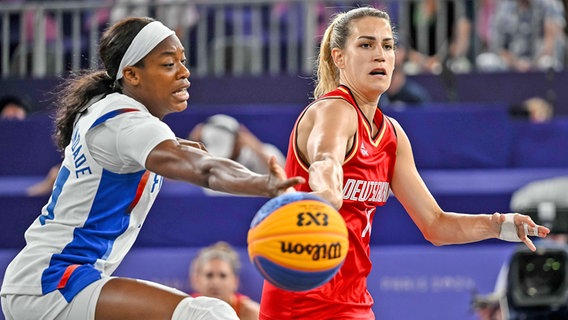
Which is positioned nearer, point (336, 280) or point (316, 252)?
point (316, 252)

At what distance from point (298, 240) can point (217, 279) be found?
11.6 ft

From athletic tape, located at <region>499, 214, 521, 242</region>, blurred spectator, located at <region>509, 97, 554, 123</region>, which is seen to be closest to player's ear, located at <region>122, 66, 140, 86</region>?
athletic tape, located at <region>499, 214, 521, 242</region>

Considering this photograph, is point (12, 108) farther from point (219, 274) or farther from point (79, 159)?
point (79, 159)

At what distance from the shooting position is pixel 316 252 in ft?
10.8

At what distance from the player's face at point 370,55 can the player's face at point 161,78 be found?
755 millimetres

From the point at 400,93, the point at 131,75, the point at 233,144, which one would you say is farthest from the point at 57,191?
the point at 400,93

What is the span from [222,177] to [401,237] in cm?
486

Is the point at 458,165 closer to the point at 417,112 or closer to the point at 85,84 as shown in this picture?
the point at 417,112

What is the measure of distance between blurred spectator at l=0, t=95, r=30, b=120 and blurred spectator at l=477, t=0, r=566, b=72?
4211 mm

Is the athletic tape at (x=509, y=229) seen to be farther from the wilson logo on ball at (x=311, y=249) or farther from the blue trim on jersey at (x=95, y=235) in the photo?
the blue trim on jersey at (x=95, y=235)

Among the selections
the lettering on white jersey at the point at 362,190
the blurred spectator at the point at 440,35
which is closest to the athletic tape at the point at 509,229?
the lettering on white jersey at the point at 362,190

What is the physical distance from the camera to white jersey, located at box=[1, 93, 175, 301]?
3.62 m

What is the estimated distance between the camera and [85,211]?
369 centimetres

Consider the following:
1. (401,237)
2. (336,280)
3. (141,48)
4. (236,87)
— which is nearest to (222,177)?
(141,48)
